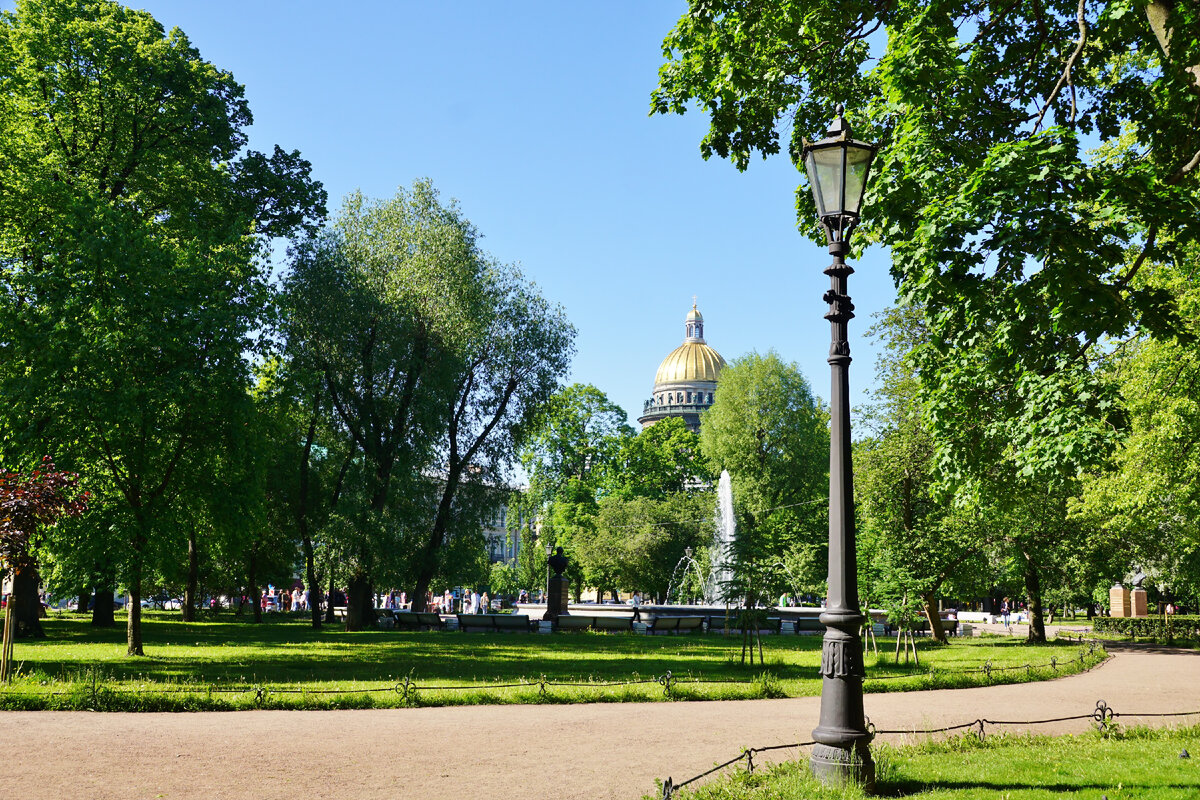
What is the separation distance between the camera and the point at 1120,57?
1186 centimetres

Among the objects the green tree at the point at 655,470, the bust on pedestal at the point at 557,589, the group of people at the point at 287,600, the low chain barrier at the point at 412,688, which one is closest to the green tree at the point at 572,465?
the green tree at the point at 655,470

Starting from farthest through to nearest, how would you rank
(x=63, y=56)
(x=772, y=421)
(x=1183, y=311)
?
(x=772, y=421) → (x=63, y=56) → (x=1183, y=311)

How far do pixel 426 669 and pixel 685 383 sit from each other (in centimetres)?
12404

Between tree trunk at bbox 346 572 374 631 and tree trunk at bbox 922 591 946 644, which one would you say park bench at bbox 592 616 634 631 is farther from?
tree trunk at bbox 922 591 946 644

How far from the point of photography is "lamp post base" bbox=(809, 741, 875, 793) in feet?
23.6

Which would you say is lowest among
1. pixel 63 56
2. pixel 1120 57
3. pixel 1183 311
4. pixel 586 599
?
pixel 586 599

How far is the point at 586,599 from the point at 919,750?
269 ft

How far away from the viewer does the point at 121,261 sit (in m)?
19.5

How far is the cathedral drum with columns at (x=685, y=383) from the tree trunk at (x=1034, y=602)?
101364mm

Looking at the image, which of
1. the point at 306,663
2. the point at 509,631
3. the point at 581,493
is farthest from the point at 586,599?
the point at 306,663

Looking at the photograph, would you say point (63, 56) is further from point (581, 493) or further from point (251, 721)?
point (581, 493)

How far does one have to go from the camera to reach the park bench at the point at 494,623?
1298 inches

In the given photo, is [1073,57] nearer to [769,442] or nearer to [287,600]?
[769,442]

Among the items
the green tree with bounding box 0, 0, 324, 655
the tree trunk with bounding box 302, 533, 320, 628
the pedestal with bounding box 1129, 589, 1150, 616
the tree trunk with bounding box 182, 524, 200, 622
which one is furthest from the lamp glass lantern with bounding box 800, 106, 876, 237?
the pedestal with bounding box 1129, 589, 1150, 616
